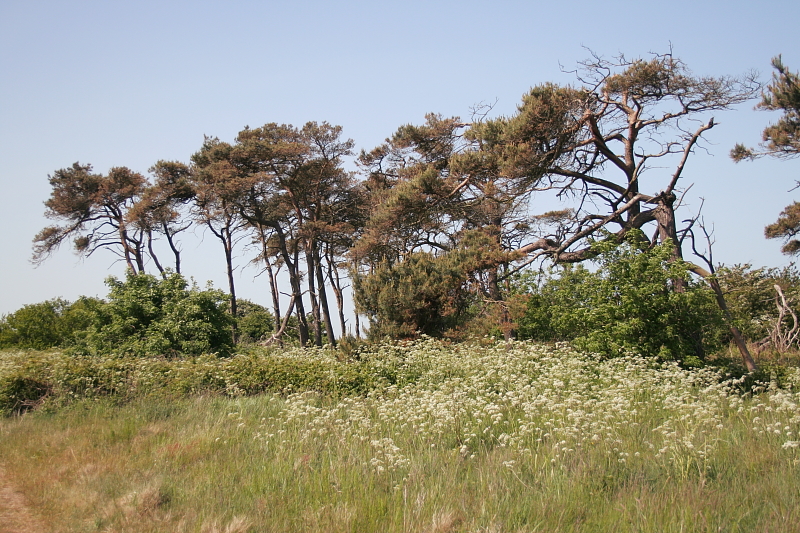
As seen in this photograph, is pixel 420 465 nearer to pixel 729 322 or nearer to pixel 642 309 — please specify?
pixel 642 309

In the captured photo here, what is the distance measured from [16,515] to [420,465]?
3771 mm

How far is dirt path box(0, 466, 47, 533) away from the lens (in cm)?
529

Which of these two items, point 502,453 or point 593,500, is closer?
point 593,500

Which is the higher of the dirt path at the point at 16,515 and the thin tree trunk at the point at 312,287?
the thin tree trunk at the point at 312,287

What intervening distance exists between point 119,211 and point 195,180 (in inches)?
257

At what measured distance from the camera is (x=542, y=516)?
175 inches

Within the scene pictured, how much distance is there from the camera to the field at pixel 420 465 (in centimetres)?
457

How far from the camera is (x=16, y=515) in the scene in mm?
5641

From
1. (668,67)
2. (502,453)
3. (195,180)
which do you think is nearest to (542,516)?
(502,453)

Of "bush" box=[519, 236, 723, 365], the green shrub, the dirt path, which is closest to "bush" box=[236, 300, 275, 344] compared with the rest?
the green shrub

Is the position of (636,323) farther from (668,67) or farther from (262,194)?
(262,194)

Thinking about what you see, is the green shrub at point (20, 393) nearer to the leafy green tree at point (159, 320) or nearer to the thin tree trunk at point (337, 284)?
the leafy green tree at point (159, 320)

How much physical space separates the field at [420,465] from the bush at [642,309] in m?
3.50

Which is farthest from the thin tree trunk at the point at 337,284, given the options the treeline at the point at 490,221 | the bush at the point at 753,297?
the bush at the point at 753,297
